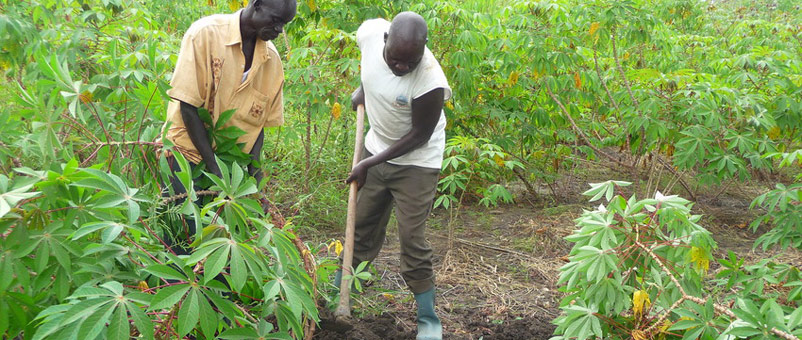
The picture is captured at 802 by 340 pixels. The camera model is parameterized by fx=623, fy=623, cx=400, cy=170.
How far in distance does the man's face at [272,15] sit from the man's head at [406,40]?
16.3 inches

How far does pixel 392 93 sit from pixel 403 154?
0.91 feet

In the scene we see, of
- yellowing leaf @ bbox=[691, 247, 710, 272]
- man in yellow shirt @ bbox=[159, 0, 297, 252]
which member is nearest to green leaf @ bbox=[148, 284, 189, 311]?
man in yellow shirt @ bbox=[159, 0, 297, 252]

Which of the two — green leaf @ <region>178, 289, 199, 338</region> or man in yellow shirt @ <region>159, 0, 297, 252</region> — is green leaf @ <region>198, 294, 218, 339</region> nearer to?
green leaf @ <region>178, 289, 199, 338</region>

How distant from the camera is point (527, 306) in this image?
3438mm

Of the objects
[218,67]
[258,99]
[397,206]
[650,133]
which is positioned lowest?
[650,133]

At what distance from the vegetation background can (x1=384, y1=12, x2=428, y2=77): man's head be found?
79 cm

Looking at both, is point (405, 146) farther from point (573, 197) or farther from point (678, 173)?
point (573, 197)

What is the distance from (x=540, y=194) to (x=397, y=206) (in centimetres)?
296

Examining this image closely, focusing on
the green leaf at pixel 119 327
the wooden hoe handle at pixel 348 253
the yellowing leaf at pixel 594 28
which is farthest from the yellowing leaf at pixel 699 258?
the yellowing leaf at pixel 594 28

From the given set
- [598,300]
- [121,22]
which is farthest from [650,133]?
[121,22]

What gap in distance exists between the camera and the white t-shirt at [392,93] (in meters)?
2.63

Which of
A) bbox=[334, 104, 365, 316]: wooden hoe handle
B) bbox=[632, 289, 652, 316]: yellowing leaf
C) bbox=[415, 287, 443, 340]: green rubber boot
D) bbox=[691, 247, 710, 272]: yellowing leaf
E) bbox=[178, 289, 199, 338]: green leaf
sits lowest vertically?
bbox=[415, 287, 443, 340]: green rubber boot

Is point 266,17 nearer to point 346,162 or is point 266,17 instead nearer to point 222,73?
point 222,73

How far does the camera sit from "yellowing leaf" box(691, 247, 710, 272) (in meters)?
1.98
